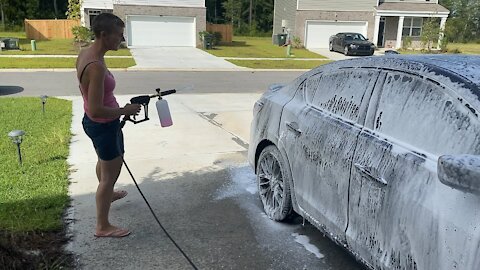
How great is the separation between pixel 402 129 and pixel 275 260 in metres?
1.48

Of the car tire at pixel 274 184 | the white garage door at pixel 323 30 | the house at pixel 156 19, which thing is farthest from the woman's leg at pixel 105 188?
the white garage door at pixel 323 30

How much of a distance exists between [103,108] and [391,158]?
2.06 meters

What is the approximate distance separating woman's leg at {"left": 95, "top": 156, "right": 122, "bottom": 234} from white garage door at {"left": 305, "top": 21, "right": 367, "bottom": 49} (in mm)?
31552

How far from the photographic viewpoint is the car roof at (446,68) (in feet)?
7.90

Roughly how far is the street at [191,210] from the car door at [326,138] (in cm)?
41

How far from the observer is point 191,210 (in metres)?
4.43

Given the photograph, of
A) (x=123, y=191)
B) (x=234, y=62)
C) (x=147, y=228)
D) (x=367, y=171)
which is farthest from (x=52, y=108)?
(x=234, y=62)

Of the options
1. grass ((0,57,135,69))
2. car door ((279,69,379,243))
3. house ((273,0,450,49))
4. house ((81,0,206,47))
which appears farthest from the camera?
house ((273,0,450,49))

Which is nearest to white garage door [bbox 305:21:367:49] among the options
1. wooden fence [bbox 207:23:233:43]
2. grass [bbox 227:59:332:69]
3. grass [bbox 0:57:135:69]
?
wooden fence [bbox 207:23:233:43]

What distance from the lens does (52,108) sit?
9.20 m

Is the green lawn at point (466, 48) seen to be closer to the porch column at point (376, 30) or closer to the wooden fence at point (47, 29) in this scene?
the porch column at point (376, 30)

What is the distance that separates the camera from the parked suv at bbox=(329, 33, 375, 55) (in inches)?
1115

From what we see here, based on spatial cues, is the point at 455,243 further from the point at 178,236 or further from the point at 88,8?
the point at 88,8

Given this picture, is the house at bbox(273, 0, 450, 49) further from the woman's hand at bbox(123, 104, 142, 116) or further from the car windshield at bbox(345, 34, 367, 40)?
the woman's hand at bbox(123, 104, 142, 116)
